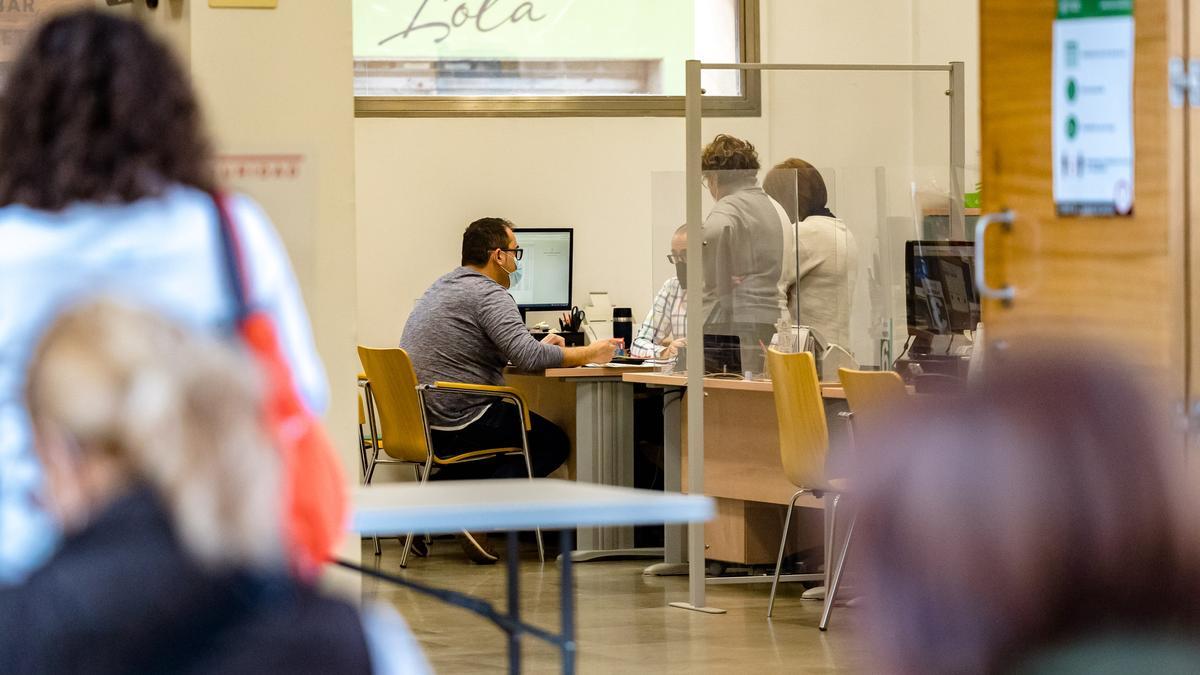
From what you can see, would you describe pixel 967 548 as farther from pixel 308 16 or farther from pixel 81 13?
pixel 308 16

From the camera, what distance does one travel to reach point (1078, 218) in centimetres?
313

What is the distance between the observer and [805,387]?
16.3ft

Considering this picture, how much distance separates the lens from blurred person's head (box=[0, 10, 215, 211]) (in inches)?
59.4

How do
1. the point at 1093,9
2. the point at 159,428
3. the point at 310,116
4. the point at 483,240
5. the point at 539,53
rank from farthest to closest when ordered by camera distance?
the point at 539,53 → the point at 483,240 → the point at 310,116 → the point at 1093,9 → the point at 159,428

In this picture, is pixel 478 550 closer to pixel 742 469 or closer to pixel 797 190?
pixel 742 469

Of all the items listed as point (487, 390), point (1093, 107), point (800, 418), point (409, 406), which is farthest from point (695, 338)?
point (1093, 107)

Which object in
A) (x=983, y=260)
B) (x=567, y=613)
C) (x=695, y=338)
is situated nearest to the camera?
(x=567, y=613)

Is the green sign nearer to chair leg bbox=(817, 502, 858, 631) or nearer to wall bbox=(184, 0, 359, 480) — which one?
wall bbox=(184, 0, 359, 480)

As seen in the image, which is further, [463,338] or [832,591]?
[463,338]

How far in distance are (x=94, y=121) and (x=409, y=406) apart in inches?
191

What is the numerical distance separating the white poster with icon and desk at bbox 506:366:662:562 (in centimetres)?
326

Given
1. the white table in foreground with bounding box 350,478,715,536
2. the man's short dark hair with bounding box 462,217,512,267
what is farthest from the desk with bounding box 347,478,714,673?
the man's short dark hair with bounding box 462,217,512,267

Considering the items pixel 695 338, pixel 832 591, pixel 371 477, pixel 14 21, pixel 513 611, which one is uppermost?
pixel 14 21

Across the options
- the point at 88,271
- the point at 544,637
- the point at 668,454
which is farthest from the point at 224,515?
the point at 668,454
